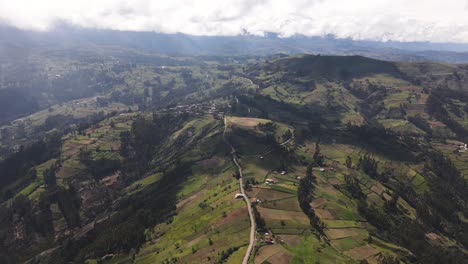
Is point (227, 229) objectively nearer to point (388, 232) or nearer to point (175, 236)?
point (175, 236)

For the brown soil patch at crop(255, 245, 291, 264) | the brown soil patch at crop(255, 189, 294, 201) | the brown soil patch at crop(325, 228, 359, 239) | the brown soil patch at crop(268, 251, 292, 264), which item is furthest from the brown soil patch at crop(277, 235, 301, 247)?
the brown soil patch at crop(255, 189, 294, 201)

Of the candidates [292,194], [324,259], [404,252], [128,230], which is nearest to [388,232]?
[404,252]

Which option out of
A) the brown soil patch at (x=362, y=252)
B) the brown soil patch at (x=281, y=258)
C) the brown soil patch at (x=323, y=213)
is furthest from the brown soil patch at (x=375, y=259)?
the brown soil patch at (x=281, y=258)

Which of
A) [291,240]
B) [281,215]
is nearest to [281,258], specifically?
[291,240]

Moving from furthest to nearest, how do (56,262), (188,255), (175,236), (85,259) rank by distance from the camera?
(56,262), (85,259), (175,236), (188,255)

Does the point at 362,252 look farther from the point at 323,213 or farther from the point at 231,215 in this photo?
the point at 231,215

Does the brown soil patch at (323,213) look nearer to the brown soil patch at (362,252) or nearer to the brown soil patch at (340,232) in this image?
the brown soil patch at (340,232)
